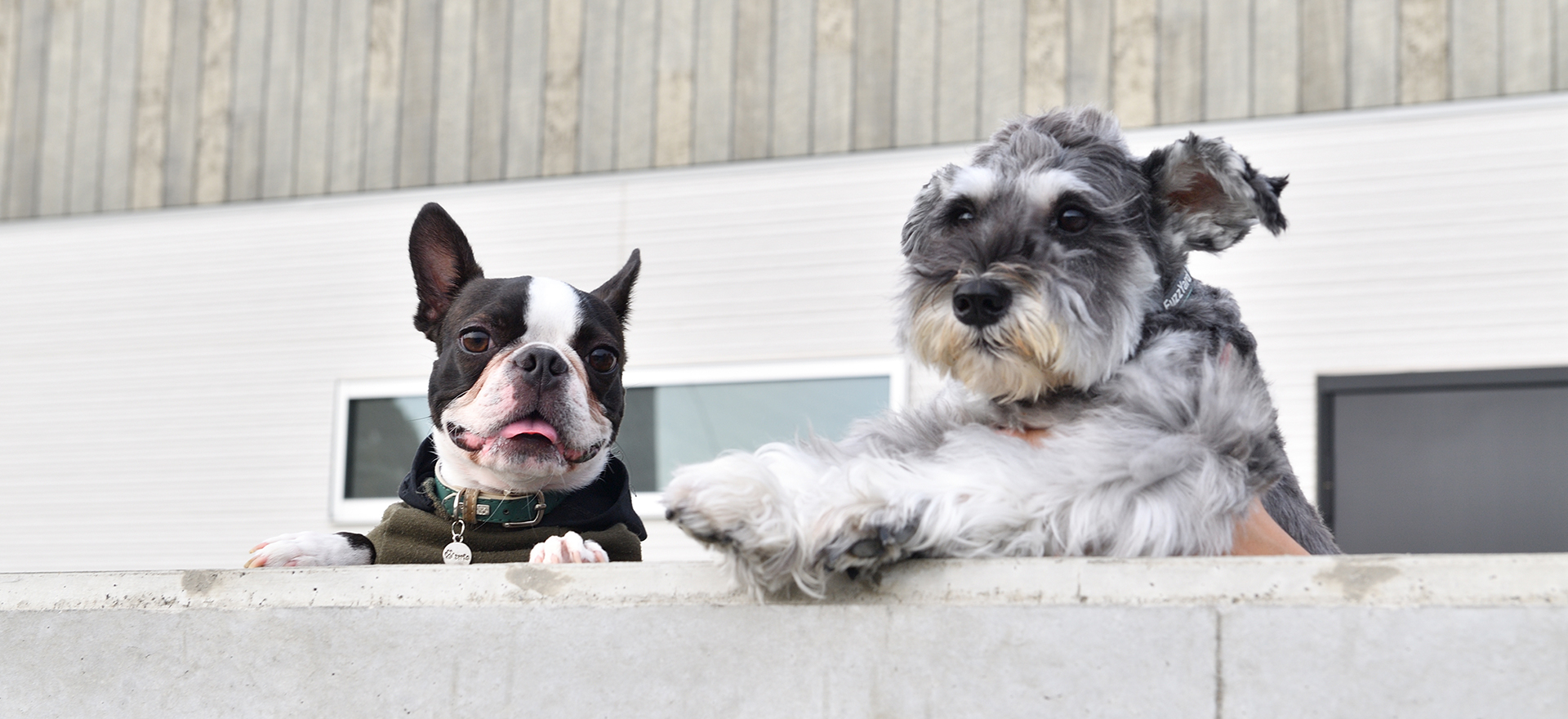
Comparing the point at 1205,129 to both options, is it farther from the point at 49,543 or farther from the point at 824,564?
the point at 49,543

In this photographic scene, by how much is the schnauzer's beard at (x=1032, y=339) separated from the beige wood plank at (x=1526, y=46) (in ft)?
16.8

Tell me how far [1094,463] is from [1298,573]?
42 cm

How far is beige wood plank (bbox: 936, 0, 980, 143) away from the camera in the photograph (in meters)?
7.61

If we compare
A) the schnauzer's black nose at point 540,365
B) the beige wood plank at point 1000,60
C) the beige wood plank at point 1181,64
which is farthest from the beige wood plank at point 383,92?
the schnauzer's black nose at point 540,365

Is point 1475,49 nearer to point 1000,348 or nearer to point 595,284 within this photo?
point 595,284

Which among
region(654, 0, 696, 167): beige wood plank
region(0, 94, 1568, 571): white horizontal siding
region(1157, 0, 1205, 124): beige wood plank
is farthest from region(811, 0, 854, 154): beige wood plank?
region(1157, 0, 1205, 124): beige wood plank

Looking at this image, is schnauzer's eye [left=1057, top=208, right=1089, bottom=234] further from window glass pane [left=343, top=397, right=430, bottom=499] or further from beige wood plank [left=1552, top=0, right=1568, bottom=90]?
window glass pane [left=343, top=397, right=430, bottom=499]

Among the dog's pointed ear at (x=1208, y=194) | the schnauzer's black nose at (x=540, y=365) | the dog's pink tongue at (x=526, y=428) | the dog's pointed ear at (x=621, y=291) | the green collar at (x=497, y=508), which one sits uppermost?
the dog's pointed ear at (x=1208, y=194)

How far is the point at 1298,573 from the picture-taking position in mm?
2135

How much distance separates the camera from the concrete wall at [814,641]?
6.67 ft

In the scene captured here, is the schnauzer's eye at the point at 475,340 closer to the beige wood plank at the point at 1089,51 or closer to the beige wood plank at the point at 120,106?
the beige wood plank at the point at 1089,51

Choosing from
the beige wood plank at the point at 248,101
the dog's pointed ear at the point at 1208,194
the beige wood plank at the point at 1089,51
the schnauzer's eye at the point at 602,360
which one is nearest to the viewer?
the dog's pointed ear at the point at 1208,194

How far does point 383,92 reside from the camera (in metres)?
8.64

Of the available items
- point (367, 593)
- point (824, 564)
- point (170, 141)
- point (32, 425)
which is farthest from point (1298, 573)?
point (32, 425)
